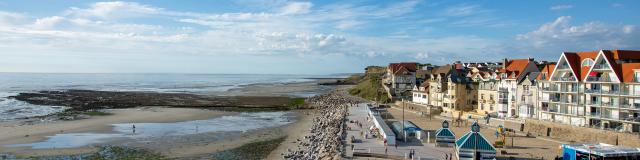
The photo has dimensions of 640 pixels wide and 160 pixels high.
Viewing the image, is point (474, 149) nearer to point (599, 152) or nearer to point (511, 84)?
point (599, 152)

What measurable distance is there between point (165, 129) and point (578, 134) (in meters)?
37.7

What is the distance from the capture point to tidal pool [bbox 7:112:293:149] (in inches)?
1636

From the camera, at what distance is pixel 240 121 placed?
193 feet

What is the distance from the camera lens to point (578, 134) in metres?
38.5

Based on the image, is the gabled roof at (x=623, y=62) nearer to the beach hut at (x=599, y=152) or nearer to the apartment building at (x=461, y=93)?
the beach hut at (x=599, y=152)

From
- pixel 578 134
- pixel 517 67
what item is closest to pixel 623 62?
pixel 578 134

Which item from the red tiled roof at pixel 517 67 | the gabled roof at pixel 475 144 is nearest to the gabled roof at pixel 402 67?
the red tiled roof at pixel 517 67

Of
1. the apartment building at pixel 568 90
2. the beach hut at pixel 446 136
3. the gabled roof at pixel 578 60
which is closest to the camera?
the beach hut at pixel 446 136

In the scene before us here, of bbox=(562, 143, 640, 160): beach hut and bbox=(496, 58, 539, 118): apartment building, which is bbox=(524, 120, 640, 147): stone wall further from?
bbox=(562, 143, 640, 160): beach hut

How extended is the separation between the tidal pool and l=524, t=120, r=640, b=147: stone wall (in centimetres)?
2621

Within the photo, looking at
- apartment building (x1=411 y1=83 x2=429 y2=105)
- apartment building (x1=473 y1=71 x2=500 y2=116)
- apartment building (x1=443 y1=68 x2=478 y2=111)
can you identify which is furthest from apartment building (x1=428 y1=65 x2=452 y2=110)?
apartment building (x1=473 y1=71 x2=500 y2=116)

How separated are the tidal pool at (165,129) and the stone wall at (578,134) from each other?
26213 millimetres

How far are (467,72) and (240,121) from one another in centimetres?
3389

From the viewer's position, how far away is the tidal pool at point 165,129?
41550mm
